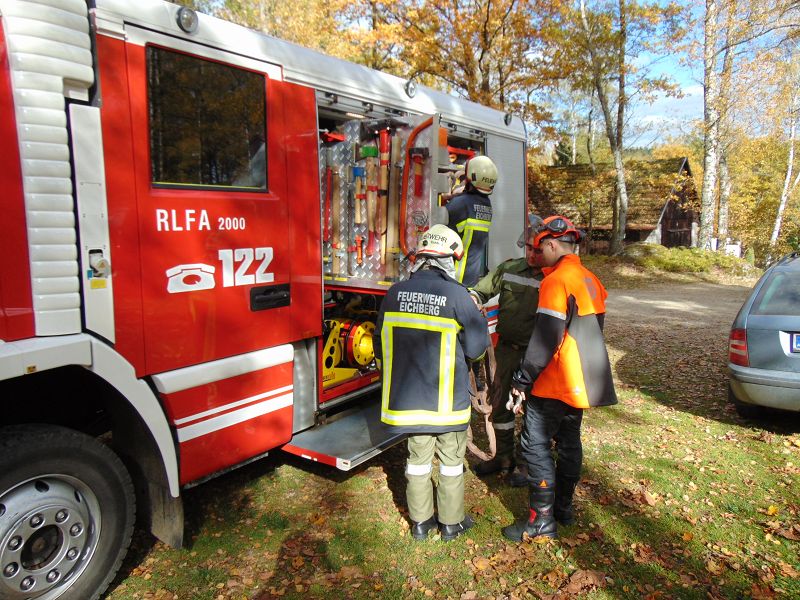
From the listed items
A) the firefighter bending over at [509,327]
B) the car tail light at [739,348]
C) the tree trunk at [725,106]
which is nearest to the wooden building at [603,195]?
the tree trunk at [725,106]

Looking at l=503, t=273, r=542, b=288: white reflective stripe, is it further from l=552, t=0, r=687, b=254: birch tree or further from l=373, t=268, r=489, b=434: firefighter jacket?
l=552, t=0, r=687, b=254: birch tree

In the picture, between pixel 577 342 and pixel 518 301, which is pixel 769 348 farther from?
pixel 577 342

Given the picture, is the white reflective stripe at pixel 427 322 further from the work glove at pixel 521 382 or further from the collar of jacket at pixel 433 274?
the work glove at pixel 521 382

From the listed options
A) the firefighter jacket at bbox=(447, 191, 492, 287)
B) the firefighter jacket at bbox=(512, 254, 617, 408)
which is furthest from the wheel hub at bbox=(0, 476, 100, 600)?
the firefighter jacket at bbox=(447, 191, 492, 287)

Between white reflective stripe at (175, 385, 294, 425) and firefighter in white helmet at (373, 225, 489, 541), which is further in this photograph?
firefighter in white helmet at (373, 225, 489, 541)

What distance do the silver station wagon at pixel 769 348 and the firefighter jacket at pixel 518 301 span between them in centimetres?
225

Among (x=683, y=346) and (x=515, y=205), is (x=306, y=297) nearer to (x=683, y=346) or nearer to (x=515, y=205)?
(x=515, y=205)

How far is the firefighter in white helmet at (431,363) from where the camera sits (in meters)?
3.40

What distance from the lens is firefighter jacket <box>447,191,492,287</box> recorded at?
16.0 feet

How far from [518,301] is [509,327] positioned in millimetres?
211

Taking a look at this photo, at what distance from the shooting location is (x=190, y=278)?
3.16 m

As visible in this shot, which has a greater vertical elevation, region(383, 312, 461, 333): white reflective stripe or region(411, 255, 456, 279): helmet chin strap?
region(411, 255, 456, 279): helmet chin strap

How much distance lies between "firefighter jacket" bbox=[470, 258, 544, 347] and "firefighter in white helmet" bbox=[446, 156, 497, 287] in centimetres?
56

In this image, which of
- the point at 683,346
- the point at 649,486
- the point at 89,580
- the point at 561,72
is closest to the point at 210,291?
the point at 89,580
